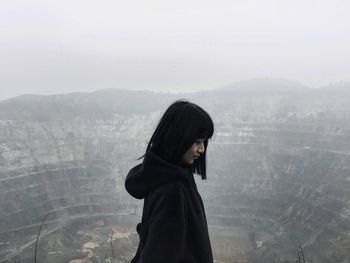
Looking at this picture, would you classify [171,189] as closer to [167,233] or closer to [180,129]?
[167,233]

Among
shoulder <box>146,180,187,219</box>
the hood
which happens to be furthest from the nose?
shoulder <box>146,180,187,219</box>

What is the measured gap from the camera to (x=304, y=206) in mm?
41094

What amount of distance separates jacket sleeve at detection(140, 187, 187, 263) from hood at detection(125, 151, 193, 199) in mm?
154

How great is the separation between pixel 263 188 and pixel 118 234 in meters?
→ 18.8

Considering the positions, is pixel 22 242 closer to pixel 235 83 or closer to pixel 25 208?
pixel 25 208

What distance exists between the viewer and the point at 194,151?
258cm

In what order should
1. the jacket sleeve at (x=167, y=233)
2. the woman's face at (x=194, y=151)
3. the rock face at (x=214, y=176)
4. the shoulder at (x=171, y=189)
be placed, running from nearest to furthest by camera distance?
the jacket sleeve at (x=167, y=233), the shoulder at (x=171, y=189), the woman's face at (x=194, y=151), the rock face at (x=214, y=176)

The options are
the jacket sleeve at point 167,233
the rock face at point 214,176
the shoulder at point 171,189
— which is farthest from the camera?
the rock face at point 214,176

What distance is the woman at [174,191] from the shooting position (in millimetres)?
2314

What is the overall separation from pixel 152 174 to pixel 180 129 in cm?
36

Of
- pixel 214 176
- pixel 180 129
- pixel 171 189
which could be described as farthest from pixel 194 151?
pixel 214 176

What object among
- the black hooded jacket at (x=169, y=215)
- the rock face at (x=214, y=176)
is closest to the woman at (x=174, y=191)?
the black hooded jacket at (x=169, y=215)

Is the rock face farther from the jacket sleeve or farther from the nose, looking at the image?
the jacket sleeve

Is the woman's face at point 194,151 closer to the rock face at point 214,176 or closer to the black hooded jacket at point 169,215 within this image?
the black hooded jacket at point 169,215
